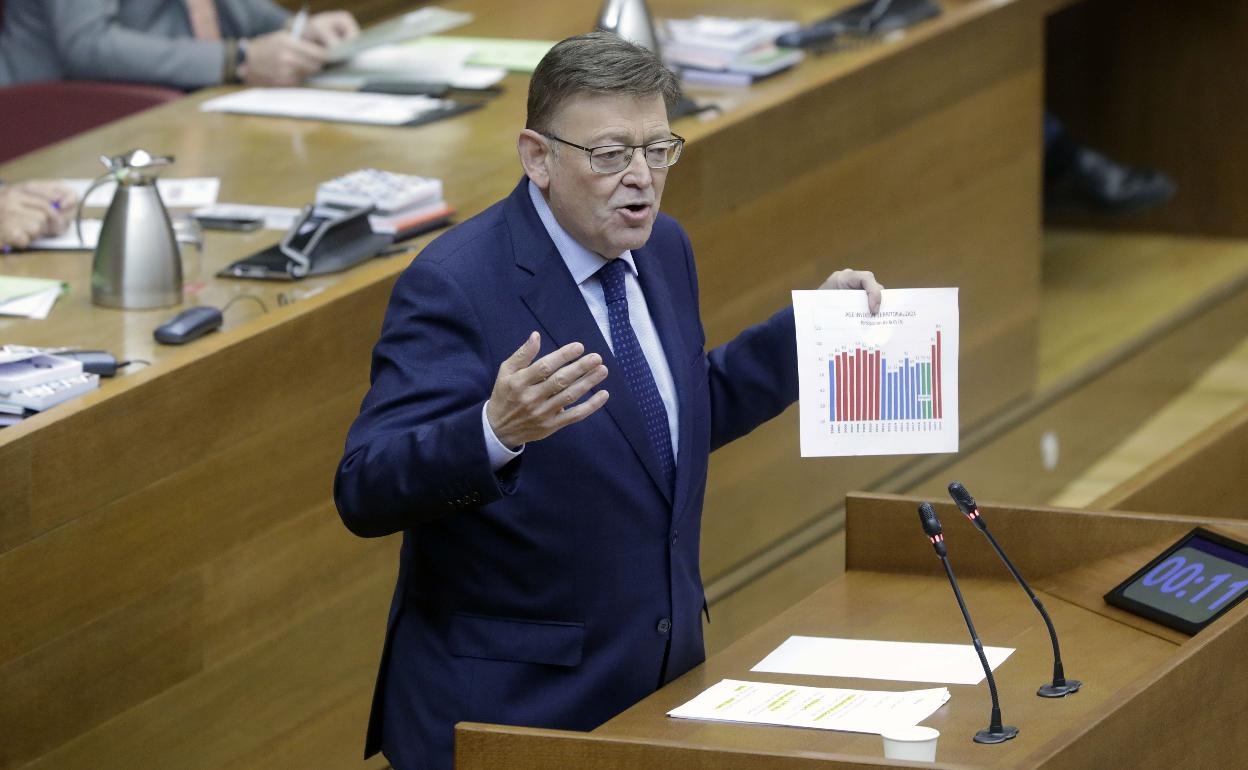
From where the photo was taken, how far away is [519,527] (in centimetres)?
237

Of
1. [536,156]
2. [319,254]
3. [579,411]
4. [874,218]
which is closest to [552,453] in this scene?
[579,411]

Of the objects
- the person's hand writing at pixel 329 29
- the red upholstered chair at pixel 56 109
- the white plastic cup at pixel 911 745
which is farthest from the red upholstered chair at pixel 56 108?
the white plastic cup at pixel 911 745

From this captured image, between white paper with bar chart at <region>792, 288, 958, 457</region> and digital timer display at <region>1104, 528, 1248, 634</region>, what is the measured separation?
13.5 inches

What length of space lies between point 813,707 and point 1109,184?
4441 mm

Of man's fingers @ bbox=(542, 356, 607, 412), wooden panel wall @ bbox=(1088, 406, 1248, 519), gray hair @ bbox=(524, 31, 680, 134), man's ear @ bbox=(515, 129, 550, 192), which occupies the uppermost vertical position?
gray hair @ bbox=(524, 31, 680, 134)

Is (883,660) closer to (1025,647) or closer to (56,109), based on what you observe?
(1025,647)

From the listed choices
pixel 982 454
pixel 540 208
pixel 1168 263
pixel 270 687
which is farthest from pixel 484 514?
pixel 1168 263

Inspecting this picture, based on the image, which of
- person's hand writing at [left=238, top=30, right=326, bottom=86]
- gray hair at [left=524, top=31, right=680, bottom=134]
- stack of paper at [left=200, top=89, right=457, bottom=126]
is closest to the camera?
gray hair at [left=524, top=31, right=680, bottom=134]

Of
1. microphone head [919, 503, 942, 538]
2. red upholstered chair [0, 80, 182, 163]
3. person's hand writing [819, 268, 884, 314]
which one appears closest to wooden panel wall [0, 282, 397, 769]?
Answer: person's hand writing [819, 268, 884, 314]

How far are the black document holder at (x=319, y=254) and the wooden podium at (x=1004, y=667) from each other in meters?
1.14

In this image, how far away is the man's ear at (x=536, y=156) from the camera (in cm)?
236

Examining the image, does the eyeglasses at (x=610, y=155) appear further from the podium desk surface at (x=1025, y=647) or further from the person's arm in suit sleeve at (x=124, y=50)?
the person's arm in suit sleeve at (x=124, y=50)

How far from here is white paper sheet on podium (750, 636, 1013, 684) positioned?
2486 millimetres

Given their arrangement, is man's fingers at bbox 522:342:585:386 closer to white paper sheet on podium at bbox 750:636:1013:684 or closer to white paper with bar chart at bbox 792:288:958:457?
white paper with bar chart at bbox 792:288:958:457
